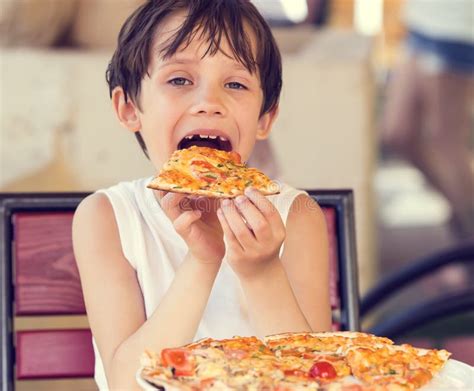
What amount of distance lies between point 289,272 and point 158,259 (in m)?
0.23

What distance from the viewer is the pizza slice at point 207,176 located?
1.62 metres

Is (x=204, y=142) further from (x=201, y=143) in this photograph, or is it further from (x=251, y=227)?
(x=251, y=227)

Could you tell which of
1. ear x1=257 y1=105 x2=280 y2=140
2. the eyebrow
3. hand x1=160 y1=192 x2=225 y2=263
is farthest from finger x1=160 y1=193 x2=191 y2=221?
ear x1=257 y1=105 x2=280 y2=140

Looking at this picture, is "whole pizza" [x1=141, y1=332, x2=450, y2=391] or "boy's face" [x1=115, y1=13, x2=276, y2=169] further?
"boy's face" [x1=115, y1=13, x2=276, y2=169]

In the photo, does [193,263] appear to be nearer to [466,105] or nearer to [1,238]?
[1,238]

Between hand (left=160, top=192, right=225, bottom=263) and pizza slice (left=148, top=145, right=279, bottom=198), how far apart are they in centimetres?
5

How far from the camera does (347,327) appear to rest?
2.17m

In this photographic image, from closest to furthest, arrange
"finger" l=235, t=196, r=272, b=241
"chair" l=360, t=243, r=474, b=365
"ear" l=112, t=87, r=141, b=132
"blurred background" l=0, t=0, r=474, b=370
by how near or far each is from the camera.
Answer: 1. "finger" l=235, t=196, r=272, b=241
2. "ear" l=112, t=87, r=141, b=132
3. "chair" l=360, t=243, r=474, b=365
4. "blurred background" l=0, t=0, r=474, b=370

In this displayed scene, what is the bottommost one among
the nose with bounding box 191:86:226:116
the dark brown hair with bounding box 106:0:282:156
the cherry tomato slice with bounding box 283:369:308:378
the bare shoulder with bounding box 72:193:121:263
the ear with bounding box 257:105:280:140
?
the cherry tomato slice with bounding box 283:369:308:378

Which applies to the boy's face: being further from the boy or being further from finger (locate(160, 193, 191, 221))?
finger (locate(160, 193, 191, 221))

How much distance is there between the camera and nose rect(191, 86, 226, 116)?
71.4 inches

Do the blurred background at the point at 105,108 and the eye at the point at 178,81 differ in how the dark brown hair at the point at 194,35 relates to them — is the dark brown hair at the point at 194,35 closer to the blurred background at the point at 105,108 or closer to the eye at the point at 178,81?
the eye at the point at 178,81

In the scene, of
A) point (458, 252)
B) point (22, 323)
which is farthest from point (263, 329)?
point (22, 323)

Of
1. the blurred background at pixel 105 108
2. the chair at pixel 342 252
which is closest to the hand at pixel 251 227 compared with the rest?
the chair at pixel 342 252
